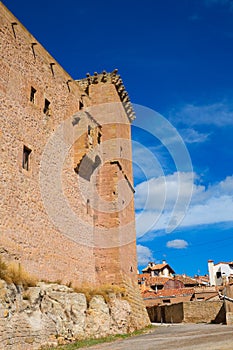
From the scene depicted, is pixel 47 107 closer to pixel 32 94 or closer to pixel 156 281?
pixel 32 94

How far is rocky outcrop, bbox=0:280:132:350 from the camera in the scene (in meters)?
10.9

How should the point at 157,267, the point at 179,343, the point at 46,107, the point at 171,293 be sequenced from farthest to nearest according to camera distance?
the point at 157,267 < the point at 171,293 < the point at 46,107 < the point at 179,343

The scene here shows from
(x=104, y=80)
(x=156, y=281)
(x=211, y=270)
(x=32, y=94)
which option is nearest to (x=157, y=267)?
(x=211, y=270)

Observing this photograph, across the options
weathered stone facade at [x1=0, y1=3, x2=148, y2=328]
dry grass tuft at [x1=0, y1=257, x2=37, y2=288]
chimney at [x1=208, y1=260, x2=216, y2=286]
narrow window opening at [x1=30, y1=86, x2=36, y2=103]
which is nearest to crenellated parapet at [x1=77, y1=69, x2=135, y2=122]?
weathered stone facade at [x1=0, y1=3, x2=148, y2=328]

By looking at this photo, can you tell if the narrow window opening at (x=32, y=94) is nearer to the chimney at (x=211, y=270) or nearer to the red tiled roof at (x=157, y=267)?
the chimney at (x=211, y=270)

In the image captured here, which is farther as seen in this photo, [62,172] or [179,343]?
[62,172]

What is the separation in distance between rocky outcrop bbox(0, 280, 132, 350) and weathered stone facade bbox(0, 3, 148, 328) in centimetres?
136

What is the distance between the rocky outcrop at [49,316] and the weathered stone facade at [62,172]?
53.6 inches

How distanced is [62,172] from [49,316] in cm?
664

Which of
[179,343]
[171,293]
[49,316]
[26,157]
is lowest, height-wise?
[179,343]

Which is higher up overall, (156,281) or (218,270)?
(218,270)

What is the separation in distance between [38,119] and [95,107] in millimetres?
6844

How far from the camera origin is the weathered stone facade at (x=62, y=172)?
14141 mm

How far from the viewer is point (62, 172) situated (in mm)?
17672
